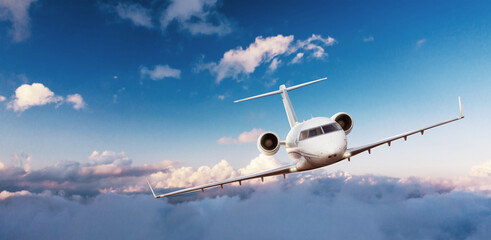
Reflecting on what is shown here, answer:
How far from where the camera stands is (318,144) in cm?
1620

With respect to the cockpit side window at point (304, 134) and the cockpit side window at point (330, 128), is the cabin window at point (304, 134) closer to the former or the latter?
the cockpit side window at point (304, 134)

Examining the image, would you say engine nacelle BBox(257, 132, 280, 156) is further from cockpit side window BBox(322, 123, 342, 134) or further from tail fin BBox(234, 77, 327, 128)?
tail fin BBox(234, 77, 327, 128)

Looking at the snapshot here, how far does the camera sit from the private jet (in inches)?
637

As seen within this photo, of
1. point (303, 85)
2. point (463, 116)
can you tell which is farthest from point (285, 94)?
point (463, 116)

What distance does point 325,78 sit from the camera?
32250 mm

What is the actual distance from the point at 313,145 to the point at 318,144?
343mm

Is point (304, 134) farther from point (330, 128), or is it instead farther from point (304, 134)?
point (330, 128)

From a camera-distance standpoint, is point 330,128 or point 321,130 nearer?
point 321,130

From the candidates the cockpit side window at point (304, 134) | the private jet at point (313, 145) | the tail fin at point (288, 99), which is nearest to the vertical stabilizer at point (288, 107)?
the tail fin at point (288, 99)

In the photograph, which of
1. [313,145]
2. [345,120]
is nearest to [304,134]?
[313,145]

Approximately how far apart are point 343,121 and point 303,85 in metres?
14.1

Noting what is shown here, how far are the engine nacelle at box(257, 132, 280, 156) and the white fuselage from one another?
2.49 metres

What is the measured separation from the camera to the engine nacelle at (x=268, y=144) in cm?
2103

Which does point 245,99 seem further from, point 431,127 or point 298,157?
point 431,127
